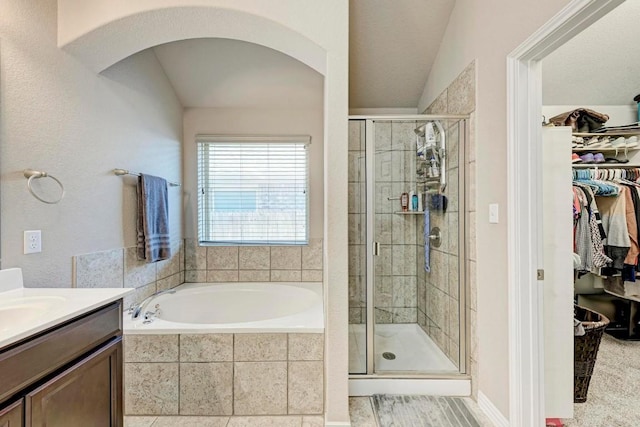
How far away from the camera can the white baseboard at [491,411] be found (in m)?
1.66

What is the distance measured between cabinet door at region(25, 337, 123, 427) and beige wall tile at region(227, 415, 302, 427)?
0.71m

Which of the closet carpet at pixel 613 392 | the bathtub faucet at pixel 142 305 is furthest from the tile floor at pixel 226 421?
the closet carpet at pixel 613 392

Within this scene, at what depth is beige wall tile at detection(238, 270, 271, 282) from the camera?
3.08 metres

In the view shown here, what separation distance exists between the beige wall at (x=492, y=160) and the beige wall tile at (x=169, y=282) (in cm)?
247

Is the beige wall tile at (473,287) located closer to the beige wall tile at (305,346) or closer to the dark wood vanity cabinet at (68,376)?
the beige wall tile at (305,346)

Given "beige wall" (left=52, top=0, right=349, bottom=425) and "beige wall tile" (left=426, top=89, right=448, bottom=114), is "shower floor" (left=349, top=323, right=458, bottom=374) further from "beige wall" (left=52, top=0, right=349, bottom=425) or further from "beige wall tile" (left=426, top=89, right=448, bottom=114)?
"beige wall tile" (left=426, top=89, right=448, bottom=114)

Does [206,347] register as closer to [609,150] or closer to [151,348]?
[151,348]

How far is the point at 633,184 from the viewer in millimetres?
2564

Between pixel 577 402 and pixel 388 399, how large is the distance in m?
1.16

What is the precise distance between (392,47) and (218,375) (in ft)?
8.98

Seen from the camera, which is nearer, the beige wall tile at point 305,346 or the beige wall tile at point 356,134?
the beige wall tile at point 305,346

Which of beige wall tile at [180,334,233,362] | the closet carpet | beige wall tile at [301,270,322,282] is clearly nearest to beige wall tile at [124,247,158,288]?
beige wall tile at [180,334,233,362]

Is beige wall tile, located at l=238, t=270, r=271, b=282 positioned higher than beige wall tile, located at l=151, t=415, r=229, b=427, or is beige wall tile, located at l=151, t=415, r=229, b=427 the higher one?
beige wall tile, located at l=238, t=270, r=271, b=282

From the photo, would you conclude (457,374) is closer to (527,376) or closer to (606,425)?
(527,376)
